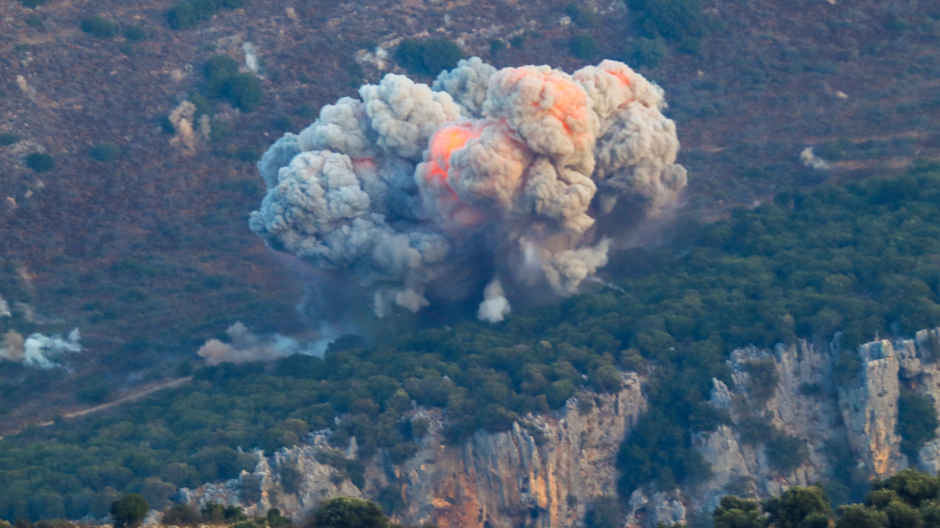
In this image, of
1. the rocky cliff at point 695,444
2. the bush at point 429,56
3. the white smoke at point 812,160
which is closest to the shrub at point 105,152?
the bush at point 429,56

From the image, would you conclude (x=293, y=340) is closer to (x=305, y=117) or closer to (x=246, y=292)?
(x=246, y=292)

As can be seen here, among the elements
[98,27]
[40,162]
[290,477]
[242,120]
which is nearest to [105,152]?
[40,162]

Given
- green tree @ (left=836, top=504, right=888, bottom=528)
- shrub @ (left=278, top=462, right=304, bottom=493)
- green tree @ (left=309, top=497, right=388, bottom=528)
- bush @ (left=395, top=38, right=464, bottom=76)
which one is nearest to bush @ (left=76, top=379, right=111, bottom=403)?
shrub @ (left=278, top=462, right=304, bottom=493)

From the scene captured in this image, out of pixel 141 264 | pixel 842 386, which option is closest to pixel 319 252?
pixel 141 264

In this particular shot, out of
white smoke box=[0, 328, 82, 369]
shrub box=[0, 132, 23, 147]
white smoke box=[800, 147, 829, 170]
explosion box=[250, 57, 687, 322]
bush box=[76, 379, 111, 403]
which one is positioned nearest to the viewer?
explosion box=[250, 57, 687, 322]

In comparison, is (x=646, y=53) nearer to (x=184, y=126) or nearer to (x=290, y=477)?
(x=184, y=126)

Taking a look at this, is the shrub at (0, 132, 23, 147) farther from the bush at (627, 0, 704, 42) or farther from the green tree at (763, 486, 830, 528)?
the green tree at (763, 486, 830, 528)
